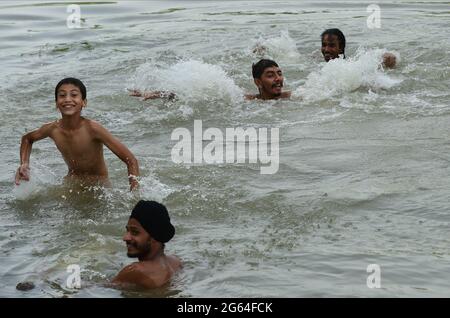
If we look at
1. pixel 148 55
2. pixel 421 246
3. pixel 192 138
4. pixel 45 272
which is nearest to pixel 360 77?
pixel 192 138

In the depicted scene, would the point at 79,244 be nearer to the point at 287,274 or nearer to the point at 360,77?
the point at 287,274

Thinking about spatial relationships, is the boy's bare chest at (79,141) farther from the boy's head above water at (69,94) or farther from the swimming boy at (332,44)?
the swimming boy at (332,44)

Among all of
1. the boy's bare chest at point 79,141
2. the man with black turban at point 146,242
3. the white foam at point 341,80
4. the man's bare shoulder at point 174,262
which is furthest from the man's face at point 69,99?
the white foam at point 341,80

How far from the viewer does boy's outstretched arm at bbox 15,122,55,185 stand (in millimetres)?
8016

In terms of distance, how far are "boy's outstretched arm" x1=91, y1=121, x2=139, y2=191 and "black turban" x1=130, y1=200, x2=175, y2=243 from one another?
6.04 feet

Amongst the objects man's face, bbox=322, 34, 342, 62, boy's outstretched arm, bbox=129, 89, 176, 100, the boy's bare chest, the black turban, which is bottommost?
the black turban

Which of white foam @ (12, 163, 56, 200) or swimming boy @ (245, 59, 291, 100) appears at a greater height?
swimming boy @ (245, 59, 291, 100)

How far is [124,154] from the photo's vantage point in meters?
8.12

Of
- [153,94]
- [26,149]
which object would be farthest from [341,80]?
[26,149]

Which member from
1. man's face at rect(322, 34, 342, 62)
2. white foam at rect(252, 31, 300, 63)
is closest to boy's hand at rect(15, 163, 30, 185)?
man's face at rect(322, 34, 342, 62)

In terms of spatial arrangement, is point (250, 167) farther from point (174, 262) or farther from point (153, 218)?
point (153, 218)

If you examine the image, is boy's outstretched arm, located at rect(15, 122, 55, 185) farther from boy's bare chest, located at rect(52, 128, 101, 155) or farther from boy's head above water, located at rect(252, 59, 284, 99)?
boy's head above water, located at rect(252, 59, 284, 99)

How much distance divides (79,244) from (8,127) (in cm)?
424

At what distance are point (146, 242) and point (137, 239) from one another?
63 millimetres
